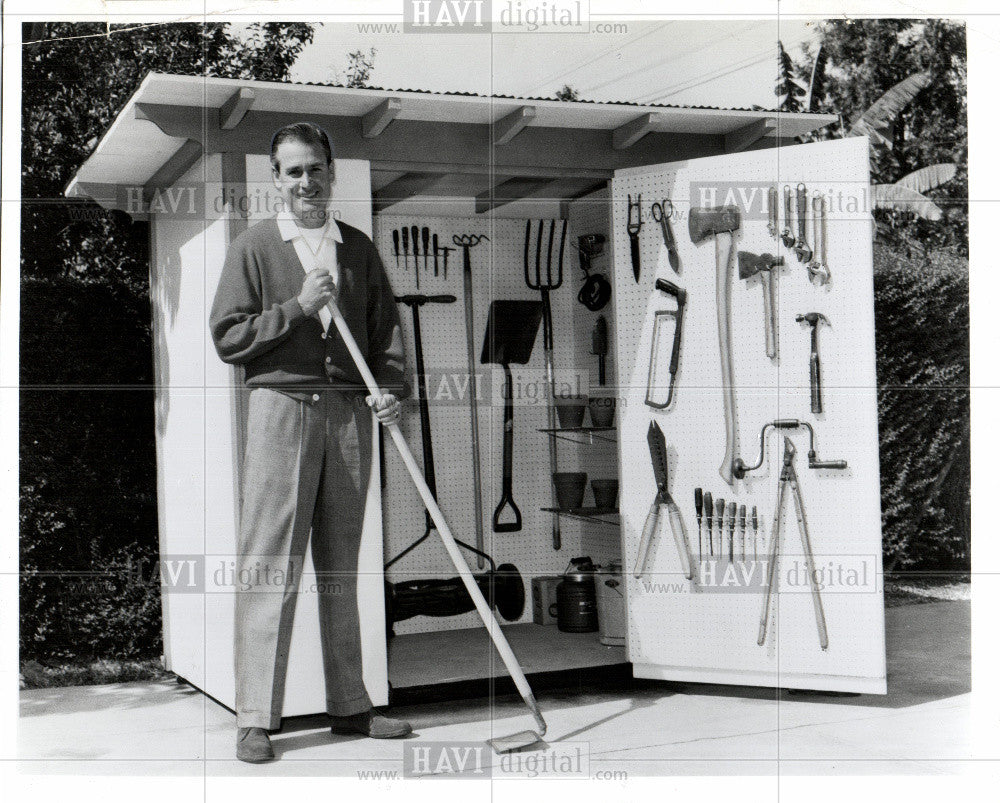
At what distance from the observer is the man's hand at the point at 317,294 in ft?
15.2

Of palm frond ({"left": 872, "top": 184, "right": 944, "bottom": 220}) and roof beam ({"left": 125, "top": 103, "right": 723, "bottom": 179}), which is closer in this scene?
roof beam ({"left": 125, "top": 103, "right": 723, "bottom": 179})

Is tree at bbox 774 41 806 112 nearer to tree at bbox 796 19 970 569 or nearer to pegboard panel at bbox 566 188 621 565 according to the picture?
tree at bbox 796 19 970 569

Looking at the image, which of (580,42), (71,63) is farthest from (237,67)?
(580,42)

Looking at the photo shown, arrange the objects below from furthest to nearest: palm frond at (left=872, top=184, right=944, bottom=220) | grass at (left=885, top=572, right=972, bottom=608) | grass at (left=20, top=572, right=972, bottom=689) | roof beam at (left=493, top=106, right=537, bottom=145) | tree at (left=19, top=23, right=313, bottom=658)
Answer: palm frond at (left=872, top=184, right=944, bottom=220) → grass at (left=885, top=572, right=972, bottom=608) → tree at (left=19, top=23, right=313, bottom=658) → grass at (left=20, top=572, right=972, bottom=689) → roof beam at (left=493, top=106, right=537, bottom=145)

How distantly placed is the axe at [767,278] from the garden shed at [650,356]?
0.9 inches

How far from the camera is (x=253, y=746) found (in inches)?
180

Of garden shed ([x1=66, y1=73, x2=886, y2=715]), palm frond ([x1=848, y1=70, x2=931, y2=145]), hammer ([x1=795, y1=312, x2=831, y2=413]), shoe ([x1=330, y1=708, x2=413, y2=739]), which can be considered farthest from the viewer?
palm frond ([x1=848, y1=70, x2=931, y2=145])

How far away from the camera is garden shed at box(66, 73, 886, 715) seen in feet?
16.7

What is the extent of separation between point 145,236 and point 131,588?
224 cm

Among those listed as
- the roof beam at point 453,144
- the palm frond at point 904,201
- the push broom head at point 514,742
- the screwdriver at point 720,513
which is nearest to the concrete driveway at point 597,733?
the push broom head at point 514,742

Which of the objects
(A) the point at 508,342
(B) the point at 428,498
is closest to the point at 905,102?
(A) the point at 508,342

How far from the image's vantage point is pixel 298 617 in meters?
4.95

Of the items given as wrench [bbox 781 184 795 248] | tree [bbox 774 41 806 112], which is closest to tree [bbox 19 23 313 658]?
wrench [bbox 781 184 795 248]

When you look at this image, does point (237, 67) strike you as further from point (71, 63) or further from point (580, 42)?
point (580, 42)
